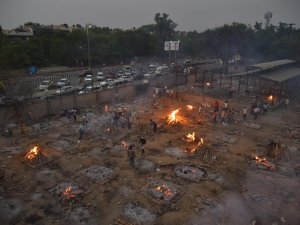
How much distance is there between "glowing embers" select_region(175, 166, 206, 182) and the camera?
1513 cm

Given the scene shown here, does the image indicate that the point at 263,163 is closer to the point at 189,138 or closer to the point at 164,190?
the point at 189,138

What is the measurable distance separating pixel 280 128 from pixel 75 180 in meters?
17.7

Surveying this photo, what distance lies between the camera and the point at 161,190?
13.8 metres

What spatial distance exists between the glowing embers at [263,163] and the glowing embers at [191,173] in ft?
11.8

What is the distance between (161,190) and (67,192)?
182 inches

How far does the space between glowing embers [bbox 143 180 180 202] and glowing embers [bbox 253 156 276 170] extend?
5860 mm

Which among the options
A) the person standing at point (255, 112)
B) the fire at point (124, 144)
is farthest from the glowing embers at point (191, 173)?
the person standing at point (255, 112)

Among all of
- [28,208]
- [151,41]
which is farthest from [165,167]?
[151,41]

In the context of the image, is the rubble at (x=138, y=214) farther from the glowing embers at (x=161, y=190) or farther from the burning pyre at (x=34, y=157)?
the burning pyre at (x=34, y=157)

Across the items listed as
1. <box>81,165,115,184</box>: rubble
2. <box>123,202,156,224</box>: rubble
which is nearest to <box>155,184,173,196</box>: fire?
<box>123,202,156,224</box>: rubble

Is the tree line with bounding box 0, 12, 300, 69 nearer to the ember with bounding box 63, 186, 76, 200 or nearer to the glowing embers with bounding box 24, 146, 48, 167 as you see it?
the glowing embers with bounding box 24, 146, 48, 167

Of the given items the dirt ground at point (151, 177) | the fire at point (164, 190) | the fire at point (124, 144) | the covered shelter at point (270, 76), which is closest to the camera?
the dirt ground at point (151, 177)

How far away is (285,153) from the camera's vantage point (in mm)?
17844

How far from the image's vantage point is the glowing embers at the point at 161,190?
43.4 feet
